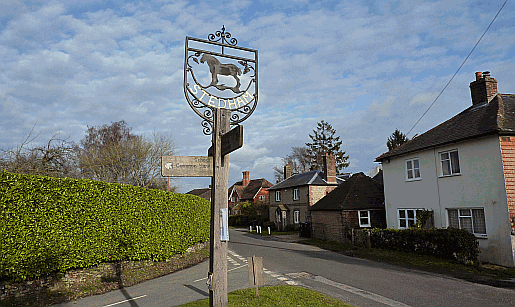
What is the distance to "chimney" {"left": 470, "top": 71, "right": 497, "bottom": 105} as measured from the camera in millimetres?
18609

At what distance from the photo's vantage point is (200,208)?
1992cm

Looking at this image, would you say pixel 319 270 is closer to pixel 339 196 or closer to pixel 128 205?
pixel 128 205

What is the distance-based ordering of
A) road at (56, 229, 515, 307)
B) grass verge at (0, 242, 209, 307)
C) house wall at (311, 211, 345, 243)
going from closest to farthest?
grass verge at (0, 242, 209, 307) < road at (56, 229, 515, 307) < house wall at (311, 211, 345, 243)

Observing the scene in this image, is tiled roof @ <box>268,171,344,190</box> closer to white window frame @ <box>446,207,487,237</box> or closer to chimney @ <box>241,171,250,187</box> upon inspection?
white window frame @ <box>446,207,487,237</box>

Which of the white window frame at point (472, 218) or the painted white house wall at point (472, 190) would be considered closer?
the painted white house wall at point (472, 190)

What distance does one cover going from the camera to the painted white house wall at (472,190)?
14.9 m

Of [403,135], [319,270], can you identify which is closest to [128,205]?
[319,270]

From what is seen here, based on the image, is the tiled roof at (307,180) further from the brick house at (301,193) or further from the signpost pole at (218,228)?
the signpost pole at (218,228)

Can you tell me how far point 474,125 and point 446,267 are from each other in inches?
285

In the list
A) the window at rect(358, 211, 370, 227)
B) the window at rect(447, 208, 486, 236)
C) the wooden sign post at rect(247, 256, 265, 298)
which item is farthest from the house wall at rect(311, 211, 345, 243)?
the wooden sign post at rect(247, 256, 265, 298)

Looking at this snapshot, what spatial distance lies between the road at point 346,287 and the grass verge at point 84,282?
328 millimetres

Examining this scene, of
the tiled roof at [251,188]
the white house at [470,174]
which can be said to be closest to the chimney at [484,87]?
the white house at [470,174]

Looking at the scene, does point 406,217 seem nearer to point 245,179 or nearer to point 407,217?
point 407,217

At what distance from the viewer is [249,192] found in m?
64.8
